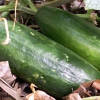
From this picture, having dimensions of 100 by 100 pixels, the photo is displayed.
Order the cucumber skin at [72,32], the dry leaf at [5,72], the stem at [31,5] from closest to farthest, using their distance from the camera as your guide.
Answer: the dry leaf at [5,72] → the cucumber skin at [72,32] → the stem at [31,5]

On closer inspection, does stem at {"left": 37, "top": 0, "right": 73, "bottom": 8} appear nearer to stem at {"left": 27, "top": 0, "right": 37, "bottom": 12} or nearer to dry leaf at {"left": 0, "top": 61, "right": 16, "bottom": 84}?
stem at {"left": 27, "top": 0, "right": 37, "bottom": 12}

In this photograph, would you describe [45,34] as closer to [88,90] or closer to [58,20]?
[58,20]

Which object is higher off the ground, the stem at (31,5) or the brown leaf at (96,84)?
the stem at (31,5)

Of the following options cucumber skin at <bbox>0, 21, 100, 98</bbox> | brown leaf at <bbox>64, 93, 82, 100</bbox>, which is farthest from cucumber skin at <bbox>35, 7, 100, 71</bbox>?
brown leaf at <bbox>64, 93, 82, 100</bbox>

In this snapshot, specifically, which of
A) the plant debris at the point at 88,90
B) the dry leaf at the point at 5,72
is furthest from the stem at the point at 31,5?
the plant debris at the point at 88,90

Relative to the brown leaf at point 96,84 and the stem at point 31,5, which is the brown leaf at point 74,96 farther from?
the stem at point 31,5
